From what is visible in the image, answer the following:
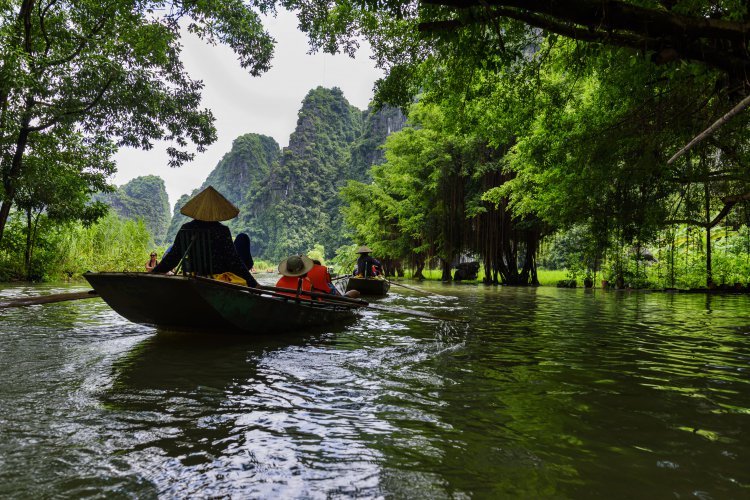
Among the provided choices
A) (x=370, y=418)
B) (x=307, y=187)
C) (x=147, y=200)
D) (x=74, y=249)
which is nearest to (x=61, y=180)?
(x=74, y=249)

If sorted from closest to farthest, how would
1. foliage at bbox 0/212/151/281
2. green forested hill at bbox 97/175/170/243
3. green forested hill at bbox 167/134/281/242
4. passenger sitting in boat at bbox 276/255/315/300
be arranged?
passenger sitting in boat at bbox 276/255/315/300 < foliage at bbox 0/212/151/281 < green forested hill at bbox 97/175/170/243 < green forested hill at bbox 167/134/281/242

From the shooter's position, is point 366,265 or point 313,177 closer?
point 366,265

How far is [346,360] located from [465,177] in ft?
69.8

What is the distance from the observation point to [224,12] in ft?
39.4

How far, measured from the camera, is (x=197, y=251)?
20.2 ft

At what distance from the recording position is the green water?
221 centimetres

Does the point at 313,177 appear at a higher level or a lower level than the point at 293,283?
higher

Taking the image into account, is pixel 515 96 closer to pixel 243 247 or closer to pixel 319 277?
pixel 319 277

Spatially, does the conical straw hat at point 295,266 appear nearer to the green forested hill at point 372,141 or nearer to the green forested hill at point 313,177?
the green forested hill at point 313,177

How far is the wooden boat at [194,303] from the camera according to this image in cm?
510

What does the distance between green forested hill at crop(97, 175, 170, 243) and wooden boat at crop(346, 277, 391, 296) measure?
7637cm

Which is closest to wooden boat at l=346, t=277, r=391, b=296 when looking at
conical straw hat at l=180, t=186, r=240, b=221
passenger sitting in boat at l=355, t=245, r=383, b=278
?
passenger sitting in boat at l=355, t=245, r=383, b=278

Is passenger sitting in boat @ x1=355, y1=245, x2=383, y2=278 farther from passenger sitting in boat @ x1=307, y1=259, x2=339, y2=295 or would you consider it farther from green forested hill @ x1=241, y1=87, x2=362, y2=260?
green forested hill @ x1=241, y1=87, x2=362, y2=260

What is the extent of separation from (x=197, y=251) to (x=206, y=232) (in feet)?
1.04
